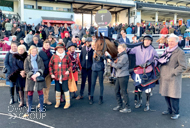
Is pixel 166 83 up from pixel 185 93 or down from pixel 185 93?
up

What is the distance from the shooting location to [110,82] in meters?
7.69

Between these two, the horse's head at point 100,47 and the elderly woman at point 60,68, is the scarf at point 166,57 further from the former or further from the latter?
the elderly woman at point 60,68

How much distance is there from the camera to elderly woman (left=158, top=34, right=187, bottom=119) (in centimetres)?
405

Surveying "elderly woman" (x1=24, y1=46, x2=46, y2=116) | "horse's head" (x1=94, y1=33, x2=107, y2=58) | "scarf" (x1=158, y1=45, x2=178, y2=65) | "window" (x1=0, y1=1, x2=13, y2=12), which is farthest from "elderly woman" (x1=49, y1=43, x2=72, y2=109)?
"window" (x1=0, y1=1, x2=13, y2=12)

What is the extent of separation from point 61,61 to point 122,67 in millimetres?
1842

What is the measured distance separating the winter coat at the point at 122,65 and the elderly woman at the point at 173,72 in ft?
2.96

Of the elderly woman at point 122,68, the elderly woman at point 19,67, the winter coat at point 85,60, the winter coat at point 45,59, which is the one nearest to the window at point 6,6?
the elderly woman at point 19,67

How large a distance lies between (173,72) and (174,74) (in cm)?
6

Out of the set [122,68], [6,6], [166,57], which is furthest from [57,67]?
[6,6]

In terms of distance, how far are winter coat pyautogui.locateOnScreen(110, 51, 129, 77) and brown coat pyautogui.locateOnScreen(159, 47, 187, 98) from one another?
1.02m

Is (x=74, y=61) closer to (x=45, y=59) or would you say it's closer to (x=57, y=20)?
(x=45, y=59)

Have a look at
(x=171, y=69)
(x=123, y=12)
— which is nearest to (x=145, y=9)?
(x=123, y=12)

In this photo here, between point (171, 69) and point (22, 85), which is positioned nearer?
point (171, 69)

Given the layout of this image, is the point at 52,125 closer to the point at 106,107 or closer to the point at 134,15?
the point at 106,107
